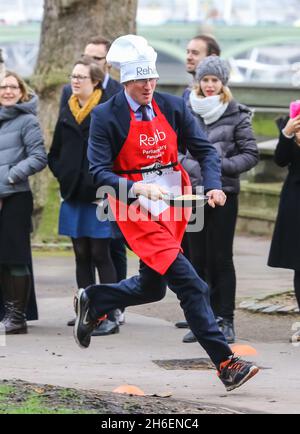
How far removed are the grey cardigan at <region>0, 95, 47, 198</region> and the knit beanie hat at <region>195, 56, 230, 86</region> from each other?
4.05 ft

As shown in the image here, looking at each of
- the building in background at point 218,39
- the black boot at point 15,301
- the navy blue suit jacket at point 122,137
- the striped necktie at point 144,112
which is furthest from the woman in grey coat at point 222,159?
the building in background at point 218,39

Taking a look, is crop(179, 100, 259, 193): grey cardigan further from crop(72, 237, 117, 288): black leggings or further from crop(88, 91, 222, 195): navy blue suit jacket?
crop(88, 91, 222, 195): navy blue suit jacket

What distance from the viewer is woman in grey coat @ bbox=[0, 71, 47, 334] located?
33.0ft

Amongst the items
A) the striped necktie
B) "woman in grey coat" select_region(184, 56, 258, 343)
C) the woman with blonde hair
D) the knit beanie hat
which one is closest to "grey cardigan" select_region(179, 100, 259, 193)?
"woman in grey coat" select_region(184, 56, 258, 343)

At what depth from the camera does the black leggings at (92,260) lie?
10180 mm

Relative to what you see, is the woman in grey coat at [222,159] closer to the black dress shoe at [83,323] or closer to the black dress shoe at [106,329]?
the black dress shoe at [106,329]

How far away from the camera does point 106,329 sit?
33.1 ft

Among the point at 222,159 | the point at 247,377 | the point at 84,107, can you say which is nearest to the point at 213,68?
the point at 222,159

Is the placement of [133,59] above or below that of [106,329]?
above

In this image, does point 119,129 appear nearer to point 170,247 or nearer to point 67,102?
point 170,247

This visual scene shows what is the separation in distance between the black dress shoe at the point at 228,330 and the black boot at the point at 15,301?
1.45 metres

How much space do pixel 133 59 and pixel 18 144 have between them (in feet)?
6.81

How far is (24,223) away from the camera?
10.2 metres

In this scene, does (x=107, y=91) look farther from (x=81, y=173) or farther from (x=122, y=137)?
(x=122, y=137)
